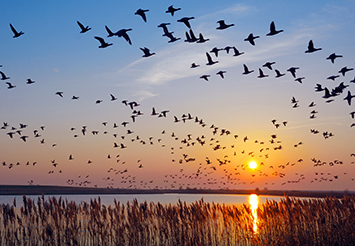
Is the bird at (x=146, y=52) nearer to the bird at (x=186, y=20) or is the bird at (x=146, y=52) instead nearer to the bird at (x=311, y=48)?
the bird at (x=186, y=20)

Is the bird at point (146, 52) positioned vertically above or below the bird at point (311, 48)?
above

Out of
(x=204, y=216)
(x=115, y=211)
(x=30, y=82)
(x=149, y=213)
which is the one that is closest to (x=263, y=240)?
(x=204, y=216)

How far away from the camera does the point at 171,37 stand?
1035 inches

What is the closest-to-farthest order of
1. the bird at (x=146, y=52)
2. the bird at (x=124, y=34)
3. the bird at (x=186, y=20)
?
1. the bird at (x=124, y=34)
2. the bird at (x=186, y=20)
3. the bird at (x=146, y=52)

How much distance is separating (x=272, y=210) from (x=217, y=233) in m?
3.90

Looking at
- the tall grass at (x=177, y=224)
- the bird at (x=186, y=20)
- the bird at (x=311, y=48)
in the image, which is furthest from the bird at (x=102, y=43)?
the bird at (x=311, y=48)

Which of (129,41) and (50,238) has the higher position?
(129,41)

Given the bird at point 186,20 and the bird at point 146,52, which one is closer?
the bird at point 186,20

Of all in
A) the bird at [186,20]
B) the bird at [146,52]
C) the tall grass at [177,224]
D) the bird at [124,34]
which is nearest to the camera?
the tall grass at [177,224]

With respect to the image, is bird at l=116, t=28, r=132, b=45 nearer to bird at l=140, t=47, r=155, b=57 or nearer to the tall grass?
bird at l=140, t=47, r=155, b=57

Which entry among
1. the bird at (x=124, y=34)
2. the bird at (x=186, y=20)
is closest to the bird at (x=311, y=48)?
the bird at (x=186, y=20)

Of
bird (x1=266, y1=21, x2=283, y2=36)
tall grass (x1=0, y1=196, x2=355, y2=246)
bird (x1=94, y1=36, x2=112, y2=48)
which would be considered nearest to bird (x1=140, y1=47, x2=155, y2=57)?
bird (x1=94, y1=36, x2=112, y2=48)

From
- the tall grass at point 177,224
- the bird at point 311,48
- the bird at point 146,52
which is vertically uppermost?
the bird at point 146,52

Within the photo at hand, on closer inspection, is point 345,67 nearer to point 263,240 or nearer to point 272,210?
point 272,210
